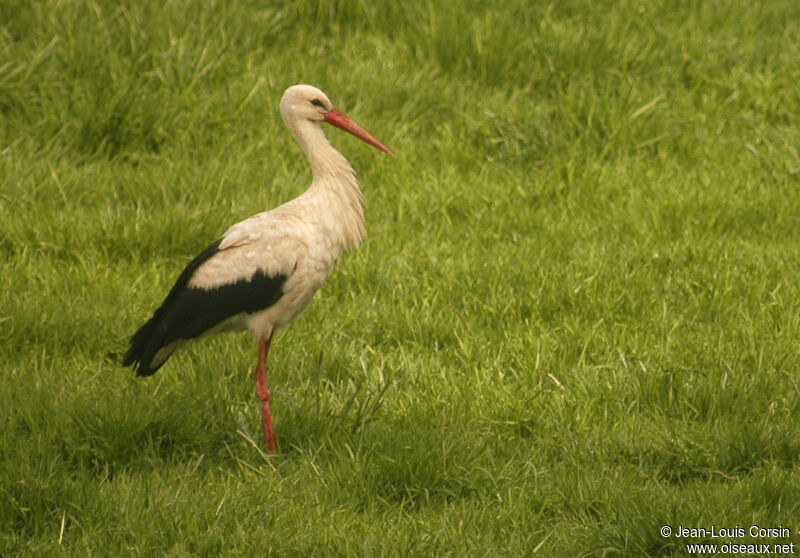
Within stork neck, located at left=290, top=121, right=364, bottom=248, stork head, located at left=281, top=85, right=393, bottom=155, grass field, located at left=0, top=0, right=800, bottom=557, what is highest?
stork head, located at left=281, top=85, right=393, bottom=155

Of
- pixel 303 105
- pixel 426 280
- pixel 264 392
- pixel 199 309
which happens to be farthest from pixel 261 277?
pixel 426 280

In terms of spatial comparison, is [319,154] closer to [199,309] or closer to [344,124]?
[344,124]

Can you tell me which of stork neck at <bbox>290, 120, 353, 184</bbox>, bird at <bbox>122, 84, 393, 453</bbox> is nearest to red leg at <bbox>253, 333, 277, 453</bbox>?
bird at <bbox>122, 84, 393, 453</bbox>

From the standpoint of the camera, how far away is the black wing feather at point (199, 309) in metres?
4.54

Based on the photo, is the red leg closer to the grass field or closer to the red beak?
the grass field

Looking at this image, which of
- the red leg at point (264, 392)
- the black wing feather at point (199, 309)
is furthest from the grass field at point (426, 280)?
the black wing feather at point (199, 309)

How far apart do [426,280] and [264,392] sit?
4.61 feet

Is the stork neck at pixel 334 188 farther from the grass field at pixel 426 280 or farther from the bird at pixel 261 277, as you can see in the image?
the grass field at pixel 426 280

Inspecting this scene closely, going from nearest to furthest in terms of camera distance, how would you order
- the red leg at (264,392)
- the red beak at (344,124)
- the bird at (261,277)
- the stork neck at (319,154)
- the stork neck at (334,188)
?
1. the red leg at (264,392)
2. the bird at (261,277)
3. the stork neck at (334,188)
4. the stork neck at (319,154)
5. the red beak at (344,124)

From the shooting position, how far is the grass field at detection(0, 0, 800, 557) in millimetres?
3928

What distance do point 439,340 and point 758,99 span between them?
3.20 metres

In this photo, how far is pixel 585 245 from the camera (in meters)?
6.02

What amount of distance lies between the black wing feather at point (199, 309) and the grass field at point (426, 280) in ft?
0.67

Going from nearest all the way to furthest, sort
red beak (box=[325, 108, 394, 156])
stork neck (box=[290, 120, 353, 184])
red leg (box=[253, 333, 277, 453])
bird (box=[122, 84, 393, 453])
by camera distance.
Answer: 1. red leg (box=[253, 333, 277, 453])
2. bird (box=[122, 84, 393, 453])
3. stork neck (box=[290, 120, 353, 184])
4. red beak (box=[325, 108, 394, 156])
